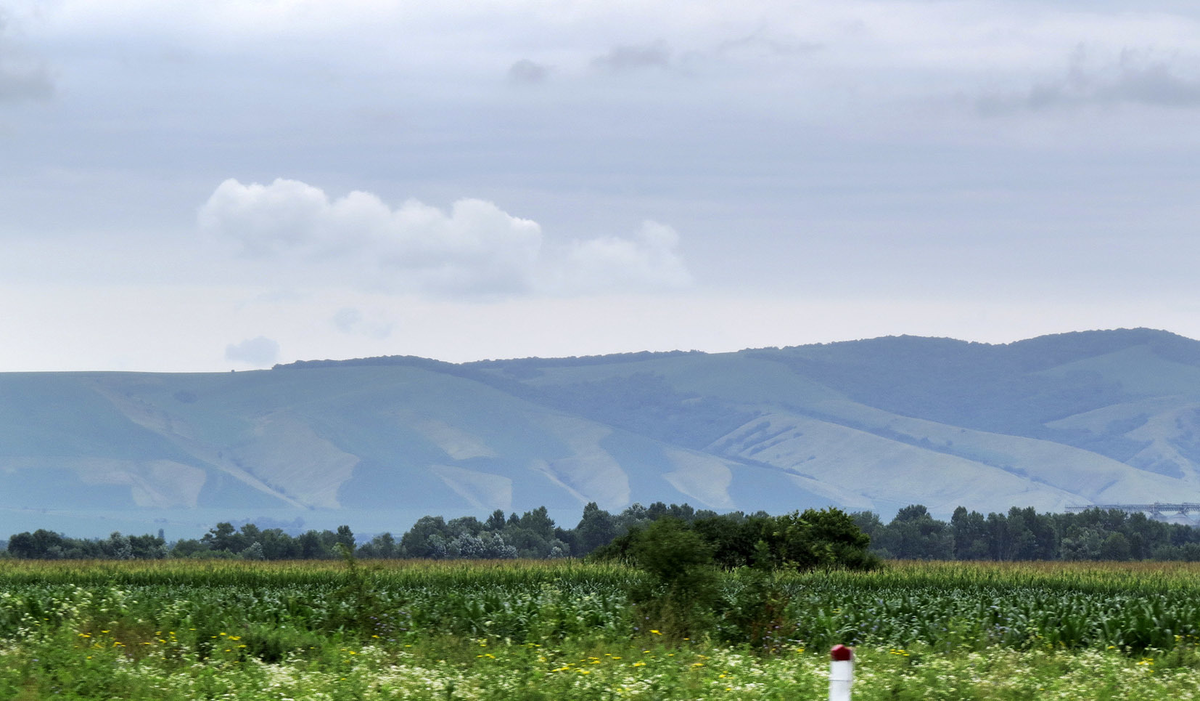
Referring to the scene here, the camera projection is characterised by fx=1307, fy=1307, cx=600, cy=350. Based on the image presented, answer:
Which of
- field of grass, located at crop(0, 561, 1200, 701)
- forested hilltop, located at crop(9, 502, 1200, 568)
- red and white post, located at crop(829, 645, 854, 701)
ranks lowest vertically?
field of grass, located at crop(0, 561, 1200, 701)

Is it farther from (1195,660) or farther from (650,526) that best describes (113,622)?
(1195,660)

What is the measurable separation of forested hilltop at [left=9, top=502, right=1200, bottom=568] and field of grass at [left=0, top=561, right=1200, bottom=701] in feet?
78.2

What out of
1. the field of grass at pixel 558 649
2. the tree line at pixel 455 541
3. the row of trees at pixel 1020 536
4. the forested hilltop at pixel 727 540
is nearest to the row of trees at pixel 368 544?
the tree line at pixel 455 541

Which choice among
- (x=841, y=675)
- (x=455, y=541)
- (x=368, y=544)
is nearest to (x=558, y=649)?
(x=841, y=675)

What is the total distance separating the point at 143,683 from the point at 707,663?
25.0 ft

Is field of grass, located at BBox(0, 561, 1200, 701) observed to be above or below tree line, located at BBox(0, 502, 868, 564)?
below

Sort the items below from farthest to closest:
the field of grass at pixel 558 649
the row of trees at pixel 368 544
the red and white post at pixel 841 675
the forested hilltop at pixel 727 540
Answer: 1. the row of trees at pixel 368 544
2. the forested hilltop at pixel 727 540
3. the field of grass at pixel 558 649
4. the red and white post at pixel 841 675

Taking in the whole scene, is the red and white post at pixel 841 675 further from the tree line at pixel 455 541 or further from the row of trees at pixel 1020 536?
the row of trees at pixel 1020 536

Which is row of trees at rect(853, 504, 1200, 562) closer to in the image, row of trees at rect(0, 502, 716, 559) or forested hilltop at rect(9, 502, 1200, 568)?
forested hilltop at rect(9, 502, 1200, 568)

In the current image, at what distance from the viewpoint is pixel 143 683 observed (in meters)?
16.9

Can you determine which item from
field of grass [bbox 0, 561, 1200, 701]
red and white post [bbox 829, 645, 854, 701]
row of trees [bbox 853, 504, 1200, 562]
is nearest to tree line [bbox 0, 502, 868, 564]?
field of grass [bbox 0, 561, 1200, 701]

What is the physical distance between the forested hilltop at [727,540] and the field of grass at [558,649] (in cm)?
2385

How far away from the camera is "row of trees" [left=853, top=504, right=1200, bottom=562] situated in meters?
142

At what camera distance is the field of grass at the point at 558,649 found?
1656cm
